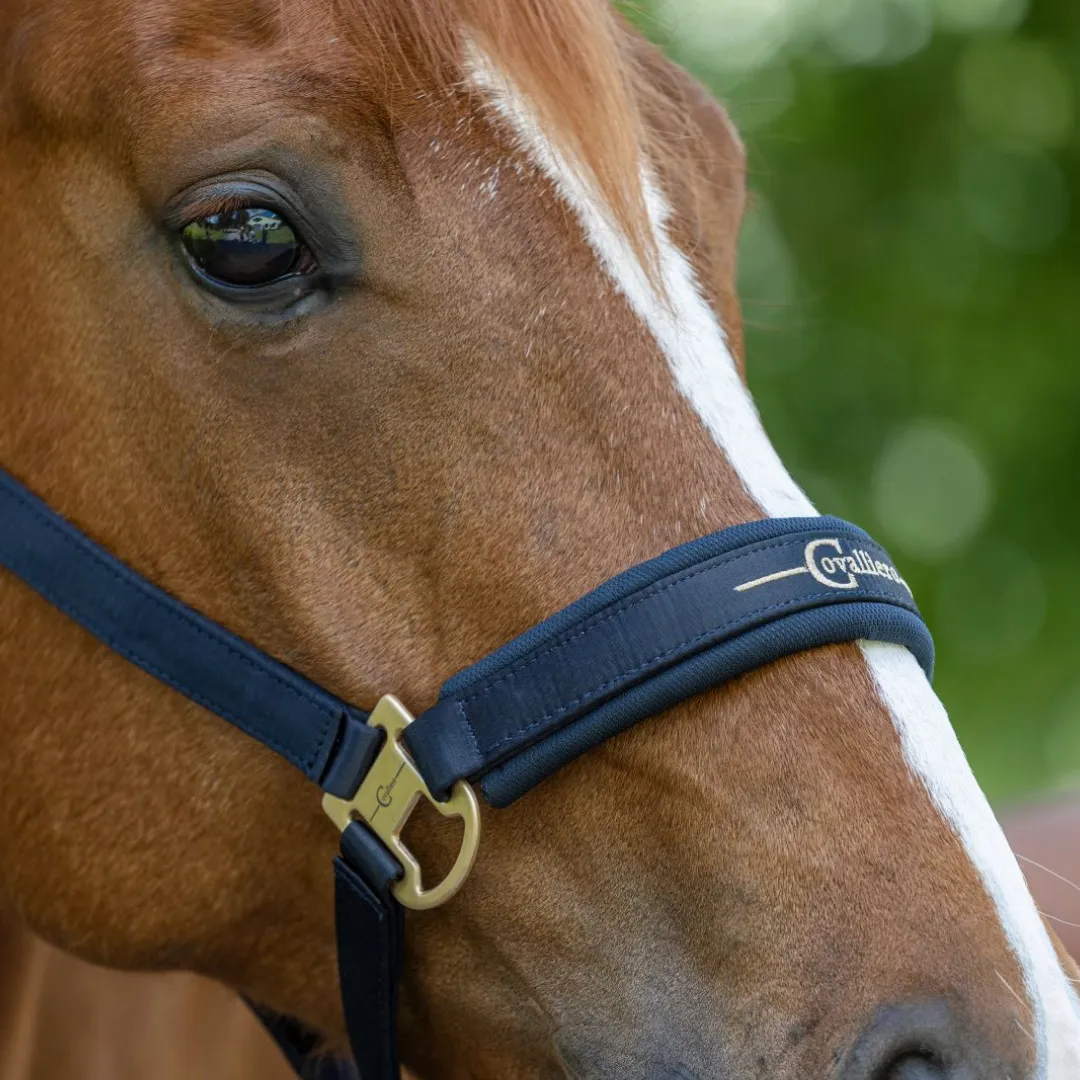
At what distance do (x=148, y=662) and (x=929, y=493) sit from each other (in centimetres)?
786

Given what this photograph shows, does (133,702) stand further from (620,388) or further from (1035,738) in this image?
(1035,738)

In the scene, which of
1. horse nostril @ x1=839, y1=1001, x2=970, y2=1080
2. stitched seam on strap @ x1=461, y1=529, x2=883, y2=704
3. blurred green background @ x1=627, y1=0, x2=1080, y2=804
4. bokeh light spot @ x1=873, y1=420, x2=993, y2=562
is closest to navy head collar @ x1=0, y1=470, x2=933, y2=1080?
stitched seam on strap @ x1=461, y1=529, x2=883, y2=704

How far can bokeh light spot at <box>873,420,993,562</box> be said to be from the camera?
342 inches

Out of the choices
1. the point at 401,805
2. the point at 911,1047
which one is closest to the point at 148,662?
the point at 401,805

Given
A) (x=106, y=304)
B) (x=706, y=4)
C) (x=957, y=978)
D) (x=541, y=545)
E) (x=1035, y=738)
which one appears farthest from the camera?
(x=1035, y=738)

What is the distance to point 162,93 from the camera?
157cm

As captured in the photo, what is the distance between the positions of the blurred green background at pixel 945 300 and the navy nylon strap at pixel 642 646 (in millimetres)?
6919

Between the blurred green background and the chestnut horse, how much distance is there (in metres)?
6.90

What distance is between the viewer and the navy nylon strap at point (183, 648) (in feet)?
5.24

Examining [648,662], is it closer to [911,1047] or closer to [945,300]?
[911,1047]

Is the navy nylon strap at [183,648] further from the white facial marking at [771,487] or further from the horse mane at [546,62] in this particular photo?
the horse mane at [546,62]

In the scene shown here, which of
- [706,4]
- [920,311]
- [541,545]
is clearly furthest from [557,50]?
[920,311]

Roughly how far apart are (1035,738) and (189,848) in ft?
24.9

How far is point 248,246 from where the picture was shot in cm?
157
